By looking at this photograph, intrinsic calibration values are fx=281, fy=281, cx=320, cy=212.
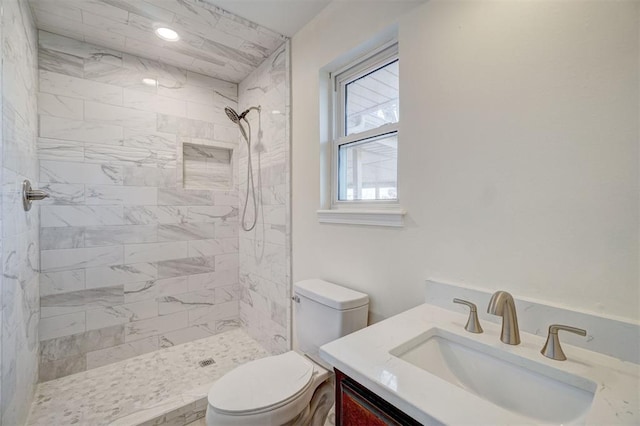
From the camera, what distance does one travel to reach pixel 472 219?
1.06 metres

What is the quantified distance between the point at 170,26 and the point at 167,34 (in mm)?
103

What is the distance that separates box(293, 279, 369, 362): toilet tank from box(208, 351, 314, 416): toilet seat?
0.16 meters

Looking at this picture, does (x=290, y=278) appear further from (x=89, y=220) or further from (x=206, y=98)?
(x=206, y=98)

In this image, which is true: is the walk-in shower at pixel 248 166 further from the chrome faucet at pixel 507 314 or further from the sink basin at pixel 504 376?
the chrome faucet at pixel 507 314

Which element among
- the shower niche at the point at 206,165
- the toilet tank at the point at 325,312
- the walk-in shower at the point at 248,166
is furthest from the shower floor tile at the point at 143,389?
the shower niche at the point at 206,165

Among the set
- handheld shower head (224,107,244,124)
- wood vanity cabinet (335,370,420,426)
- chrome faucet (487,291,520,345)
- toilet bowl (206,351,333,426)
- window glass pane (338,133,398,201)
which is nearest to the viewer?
wood vanity cabinet (335,370,420,426)

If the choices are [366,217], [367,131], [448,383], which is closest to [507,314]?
[448,383]

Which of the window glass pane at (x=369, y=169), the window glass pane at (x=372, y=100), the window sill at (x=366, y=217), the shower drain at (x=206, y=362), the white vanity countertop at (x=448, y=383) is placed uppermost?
the window glass pane at (x=372, y=100)

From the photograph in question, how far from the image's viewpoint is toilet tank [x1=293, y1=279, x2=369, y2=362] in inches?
53.9

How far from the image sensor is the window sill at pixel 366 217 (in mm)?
1299

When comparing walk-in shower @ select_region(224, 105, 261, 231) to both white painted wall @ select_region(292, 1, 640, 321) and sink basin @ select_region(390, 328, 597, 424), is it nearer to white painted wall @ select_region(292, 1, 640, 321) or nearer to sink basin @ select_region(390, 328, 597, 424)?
white painted wall @ select_region(292, 1, 640, 321)

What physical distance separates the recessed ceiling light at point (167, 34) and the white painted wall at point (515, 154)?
51.2 inches

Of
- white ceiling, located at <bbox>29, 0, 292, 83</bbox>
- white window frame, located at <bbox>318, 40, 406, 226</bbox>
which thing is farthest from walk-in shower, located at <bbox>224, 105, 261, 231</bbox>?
white window frame, located at <bbox>318, 40, 406, 226</bbox>

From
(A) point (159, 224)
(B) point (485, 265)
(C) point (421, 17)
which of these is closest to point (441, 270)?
(B) point (485, 265)
